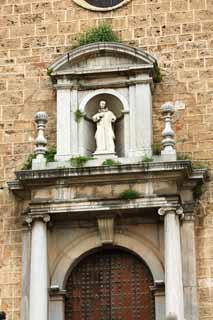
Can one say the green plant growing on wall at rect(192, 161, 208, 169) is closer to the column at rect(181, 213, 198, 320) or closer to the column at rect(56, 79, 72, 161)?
the column at rect(181, 213, 198, 320)

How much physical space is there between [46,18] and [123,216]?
13.2 ft

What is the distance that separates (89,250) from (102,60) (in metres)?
3.28

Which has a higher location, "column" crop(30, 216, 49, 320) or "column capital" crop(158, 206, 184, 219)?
"column capital" crop(158, 206, 184, 219)

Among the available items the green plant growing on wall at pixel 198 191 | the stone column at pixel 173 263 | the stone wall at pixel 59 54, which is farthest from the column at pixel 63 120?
the green plant growing on wall at pixel 198 191

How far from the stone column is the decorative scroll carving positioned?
0.91 metres

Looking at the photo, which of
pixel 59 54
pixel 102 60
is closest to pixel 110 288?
pixel 102 60

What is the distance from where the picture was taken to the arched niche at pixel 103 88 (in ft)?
55.8

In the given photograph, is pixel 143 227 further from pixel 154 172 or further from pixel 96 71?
pixel 96 71

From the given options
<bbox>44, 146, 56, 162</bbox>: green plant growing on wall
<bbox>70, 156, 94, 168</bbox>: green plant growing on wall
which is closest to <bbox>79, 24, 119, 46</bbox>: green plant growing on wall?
<bbox>44, 146, 56, 162</bbox>: green plant growing on wall

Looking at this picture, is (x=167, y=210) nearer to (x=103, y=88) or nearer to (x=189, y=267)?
(x=189, y=267)

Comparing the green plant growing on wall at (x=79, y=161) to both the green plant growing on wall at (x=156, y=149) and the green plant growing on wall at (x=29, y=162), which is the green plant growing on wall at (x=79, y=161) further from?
the green plant growing on wall at (x=156, y=149)

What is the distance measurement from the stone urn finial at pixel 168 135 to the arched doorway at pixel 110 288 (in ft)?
5.75

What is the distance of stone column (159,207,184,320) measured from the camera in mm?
15602

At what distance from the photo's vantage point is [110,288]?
654 inches
